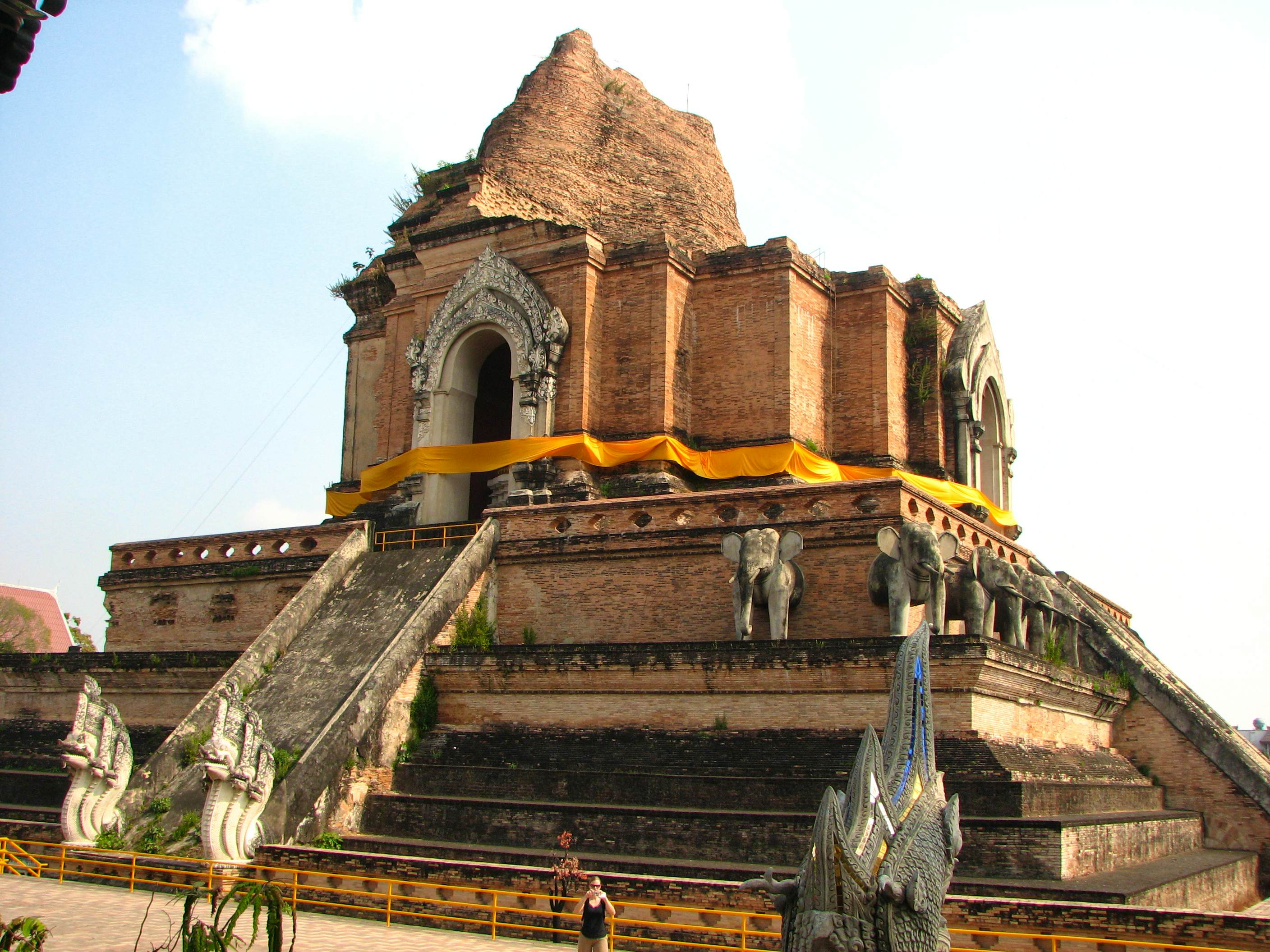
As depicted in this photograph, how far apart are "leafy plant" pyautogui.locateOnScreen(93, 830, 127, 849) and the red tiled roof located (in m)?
38.1

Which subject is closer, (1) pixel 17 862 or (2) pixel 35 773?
(1) pixel 17 862

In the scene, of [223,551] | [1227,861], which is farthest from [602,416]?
[1227,861]

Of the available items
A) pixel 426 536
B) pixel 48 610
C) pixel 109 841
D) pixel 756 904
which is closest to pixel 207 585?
pixel 426 536

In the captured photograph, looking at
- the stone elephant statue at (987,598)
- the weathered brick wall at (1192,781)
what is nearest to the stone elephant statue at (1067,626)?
the weathered brick wall at (1192,781)

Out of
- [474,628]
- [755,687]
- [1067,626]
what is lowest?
[755,687]

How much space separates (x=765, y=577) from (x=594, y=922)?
274 inches

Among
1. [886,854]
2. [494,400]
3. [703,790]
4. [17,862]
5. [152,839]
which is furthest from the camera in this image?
[494,400]

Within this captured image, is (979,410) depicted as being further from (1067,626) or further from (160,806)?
(160,806)

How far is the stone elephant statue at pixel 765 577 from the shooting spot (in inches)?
607

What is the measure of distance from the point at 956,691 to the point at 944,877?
642cm

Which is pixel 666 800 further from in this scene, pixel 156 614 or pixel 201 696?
pixel 156 614

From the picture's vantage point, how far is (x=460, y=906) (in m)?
11.4

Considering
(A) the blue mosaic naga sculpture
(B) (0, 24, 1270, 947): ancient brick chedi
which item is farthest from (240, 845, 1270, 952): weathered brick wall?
(A) the blue mosaic naga sculpture

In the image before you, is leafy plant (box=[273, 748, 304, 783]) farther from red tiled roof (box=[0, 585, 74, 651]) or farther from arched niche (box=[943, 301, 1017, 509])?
red tiled roof (box=[0, 585, 74, 651])
